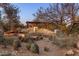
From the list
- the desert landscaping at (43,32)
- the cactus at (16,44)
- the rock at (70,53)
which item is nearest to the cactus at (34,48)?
the desert landscaping at (43,32)

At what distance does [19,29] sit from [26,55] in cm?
21

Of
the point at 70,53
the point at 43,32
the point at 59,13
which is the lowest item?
the point at 70,53

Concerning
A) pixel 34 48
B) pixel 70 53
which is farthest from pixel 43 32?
pixel 70 53

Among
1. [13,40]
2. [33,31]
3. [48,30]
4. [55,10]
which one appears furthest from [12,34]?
[55,10]

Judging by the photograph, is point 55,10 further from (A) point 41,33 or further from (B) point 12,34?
(B) point 12,34

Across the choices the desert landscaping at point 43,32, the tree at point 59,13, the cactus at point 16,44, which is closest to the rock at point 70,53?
the desert landscaping at point 43,32

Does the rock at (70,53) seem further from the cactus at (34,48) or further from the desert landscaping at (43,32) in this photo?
the cactus at (34,48)

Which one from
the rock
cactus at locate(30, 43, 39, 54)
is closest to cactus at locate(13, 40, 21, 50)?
cactus at locate(30, 43, 39, 54)

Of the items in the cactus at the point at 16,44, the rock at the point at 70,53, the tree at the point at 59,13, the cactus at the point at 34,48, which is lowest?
the rock at the point at 70,53

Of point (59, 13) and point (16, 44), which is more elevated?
point (59, 13)

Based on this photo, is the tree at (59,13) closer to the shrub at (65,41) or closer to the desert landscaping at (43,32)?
the desert landscaping at (43,32)

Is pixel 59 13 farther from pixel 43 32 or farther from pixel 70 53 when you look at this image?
pixel 70 53

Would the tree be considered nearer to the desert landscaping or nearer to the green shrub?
the desert landscaping

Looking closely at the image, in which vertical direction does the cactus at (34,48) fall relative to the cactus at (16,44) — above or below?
below
